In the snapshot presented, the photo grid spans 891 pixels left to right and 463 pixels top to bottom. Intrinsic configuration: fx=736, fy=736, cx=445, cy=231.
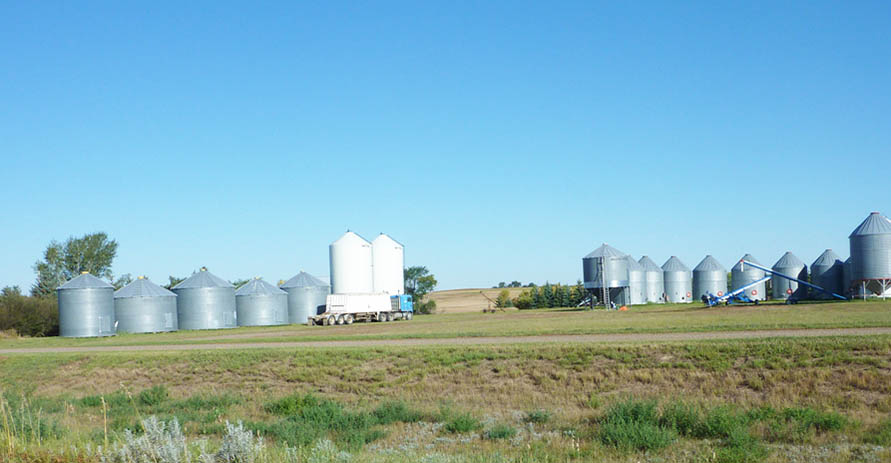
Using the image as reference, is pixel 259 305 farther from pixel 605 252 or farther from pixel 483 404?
pixel 483 404

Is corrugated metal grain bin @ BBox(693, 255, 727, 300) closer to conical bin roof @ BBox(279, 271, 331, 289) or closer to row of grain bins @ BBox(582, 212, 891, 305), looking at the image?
row of grain bins @ BBox(582, 212, 891, 305)

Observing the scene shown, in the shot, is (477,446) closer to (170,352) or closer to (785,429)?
(785,429)

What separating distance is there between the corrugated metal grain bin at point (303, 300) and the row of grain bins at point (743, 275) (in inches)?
1261

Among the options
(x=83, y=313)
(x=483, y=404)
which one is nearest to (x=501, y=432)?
(x=483, y=404)

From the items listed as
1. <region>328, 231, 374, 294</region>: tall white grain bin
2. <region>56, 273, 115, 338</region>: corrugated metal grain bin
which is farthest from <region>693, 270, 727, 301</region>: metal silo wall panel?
<region>56, 273, 115, 338</region>: corrugated metal grain bin

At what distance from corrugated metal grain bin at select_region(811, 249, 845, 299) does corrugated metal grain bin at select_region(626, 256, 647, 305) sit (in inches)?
781

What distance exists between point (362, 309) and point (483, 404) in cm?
4629

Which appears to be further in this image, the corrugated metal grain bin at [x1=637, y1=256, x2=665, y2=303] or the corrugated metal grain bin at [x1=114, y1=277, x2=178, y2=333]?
the corrugated metal grain bin at [x1=637, y1=256, x2=665, y2=303]

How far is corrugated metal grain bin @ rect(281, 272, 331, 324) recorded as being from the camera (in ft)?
240

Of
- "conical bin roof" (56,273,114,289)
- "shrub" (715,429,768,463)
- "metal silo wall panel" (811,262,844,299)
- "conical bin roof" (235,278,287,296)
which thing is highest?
"conical bin roof" (56,273,114,289)

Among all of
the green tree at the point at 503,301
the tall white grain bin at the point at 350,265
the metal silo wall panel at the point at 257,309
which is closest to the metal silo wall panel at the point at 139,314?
the metal silo wall panel at the point at 257,309

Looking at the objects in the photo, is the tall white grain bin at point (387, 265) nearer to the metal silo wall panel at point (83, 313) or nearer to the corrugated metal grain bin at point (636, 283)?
the metal silo wall panel at point (83, 313)

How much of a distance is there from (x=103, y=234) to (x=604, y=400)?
108 m

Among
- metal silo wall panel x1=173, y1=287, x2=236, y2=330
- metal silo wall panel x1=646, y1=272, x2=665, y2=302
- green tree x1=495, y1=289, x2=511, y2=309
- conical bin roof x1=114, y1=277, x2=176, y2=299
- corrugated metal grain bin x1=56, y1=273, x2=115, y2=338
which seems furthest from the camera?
green tree x1=495, y1=289, x2=511, y2=309
